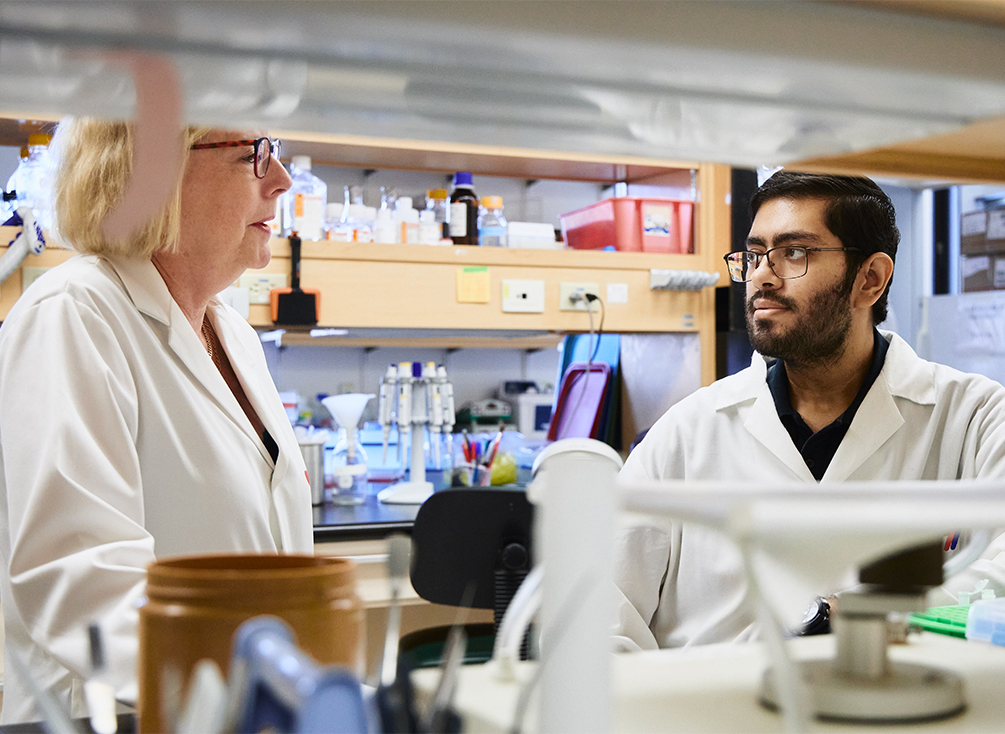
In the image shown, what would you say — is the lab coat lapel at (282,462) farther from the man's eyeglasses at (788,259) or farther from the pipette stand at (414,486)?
the pipette stand at (414,486)

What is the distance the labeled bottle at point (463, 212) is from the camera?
3.21 meters

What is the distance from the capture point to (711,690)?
0.54 metres

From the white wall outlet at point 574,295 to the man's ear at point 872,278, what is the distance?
148cm

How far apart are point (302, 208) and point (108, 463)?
6.54 ft

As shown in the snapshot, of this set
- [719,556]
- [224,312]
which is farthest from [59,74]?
[719,556]

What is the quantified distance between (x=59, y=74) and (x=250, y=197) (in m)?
1.05

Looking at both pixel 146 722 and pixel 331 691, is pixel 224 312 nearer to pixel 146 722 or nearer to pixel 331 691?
pixel 146 722

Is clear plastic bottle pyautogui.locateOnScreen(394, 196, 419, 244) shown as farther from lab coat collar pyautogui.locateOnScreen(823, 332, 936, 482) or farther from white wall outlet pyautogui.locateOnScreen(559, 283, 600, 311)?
lab coat collar pyautogui.locateOnScreen(823, 332, 936, 482)

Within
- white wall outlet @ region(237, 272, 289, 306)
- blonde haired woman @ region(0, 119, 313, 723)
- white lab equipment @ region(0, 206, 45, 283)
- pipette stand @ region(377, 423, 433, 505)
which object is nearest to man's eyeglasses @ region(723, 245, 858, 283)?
blonde haired woman @ region(0, 119, 313, 723)

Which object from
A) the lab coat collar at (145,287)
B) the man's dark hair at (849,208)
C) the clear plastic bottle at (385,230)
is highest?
the clear plastic bottle at (385,230)

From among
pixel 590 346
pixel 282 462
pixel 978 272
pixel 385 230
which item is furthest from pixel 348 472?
pixel 978 272

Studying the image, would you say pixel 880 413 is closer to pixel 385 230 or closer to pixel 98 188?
pixel 98 188

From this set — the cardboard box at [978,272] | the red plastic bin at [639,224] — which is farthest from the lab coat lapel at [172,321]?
the cardboard box at [978,272]

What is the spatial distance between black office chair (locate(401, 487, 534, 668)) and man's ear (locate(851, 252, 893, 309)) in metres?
1.14
